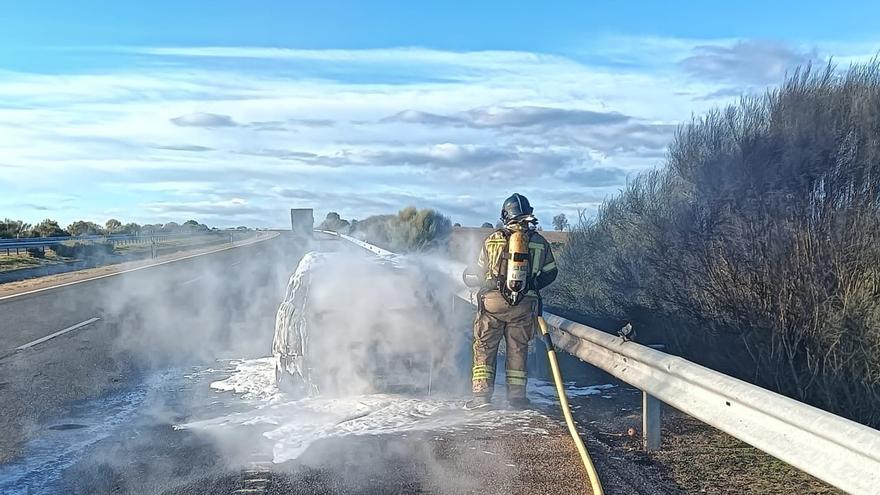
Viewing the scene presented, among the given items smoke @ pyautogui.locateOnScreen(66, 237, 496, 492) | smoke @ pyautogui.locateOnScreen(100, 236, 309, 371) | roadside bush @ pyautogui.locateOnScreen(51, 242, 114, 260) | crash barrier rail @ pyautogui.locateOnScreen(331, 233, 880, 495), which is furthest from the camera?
roadside bush @ pyautogui.locateOnScreen(51, 242, 114, 260)

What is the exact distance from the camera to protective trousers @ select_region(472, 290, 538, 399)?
7.52 m

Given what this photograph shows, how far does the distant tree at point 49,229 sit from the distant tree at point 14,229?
2.48 ft

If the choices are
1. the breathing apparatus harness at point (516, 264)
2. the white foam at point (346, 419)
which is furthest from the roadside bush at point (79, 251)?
the breathing apparatus harness at point (516, 264)

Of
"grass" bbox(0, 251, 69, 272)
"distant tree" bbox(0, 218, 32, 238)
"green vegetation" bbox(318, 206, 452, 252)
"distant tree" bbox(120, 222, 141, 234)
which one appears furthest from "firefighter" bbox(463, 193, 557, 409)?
"distant tree" bbox(120, 222, 141, 234)

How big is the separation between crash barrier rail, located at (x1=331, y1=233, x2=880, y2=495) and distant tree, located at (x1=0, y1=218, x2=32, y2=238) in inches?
1989

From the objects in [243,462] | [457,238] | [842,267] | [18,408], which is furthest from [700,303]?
[457,238]

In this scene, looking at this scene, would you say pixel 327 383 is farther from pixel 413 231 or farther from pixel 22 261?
pixel 22 261

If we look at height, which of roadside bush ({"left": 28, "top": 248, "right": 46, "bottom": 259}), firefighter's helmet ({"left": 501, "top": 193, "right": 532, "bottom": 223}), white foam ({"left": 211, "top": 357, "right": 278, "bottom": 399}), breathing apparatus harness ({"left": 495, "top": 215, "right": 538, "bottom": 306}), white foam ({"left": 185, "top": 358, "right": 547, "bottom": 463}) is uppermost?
firefighter's helmet ({"left": 501, "top": 193, "right": 532, "bottom": 223})

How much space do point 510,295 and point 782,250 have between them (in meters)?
2.37

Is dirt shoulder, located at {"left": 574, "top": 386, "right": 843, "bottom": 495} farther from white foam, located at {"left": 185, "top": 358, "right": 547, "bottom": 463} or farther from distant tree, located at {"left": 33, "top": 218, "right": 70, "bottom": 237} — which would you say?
distant tree, located at {"left": 33, "top": 218, "right": 70, "bottom": 237}

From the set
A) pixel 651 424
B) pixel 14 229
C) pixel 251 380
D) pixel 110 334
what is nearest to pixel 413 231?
pixel 110 334

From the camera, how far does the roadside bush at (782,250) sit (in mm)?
6637

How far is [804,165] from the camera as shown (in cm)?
768

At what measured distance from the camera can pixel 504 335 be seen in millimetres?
7793
